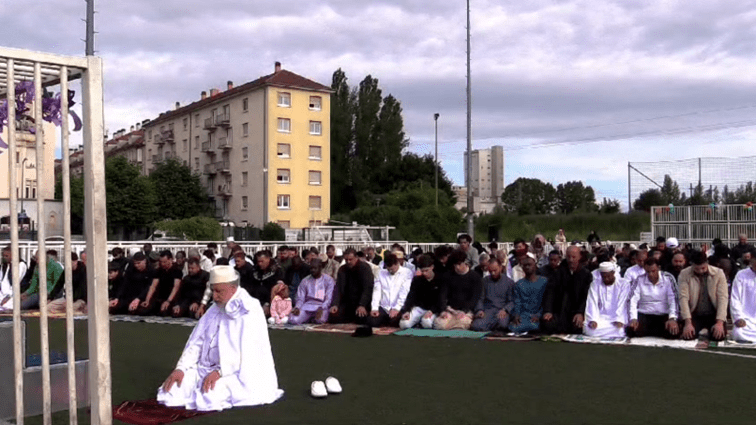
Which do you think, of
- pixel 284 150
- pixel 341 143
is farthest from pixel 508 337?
pixel 341 143

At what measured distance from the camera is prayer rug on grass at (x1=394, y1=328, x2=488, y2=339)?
11.4 metres

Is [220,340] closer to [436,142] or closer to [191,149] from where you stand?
[436,142]

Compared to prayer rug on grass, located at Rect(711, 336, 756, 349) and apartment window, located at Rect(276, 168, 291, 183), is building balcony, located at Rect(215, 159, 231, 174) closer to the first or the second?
apartment window, located at Rect(276, 168, 291, 183)

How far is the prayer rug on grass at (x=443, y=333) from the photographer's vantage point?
37.5 feet

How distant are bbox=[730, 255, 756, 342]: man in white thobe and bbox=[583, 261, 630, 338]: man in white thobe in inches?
54.1

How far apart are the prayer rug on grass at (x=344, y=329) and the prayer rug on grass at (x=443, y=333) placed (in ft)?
0.78

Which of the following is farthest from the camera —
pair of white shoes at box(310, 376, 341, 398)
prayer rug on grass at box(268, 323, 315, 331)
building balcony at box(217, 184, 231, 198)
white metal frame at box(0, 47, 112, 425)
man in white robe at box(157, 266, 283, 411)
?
building balcony at box(217, 184, 231, 198)

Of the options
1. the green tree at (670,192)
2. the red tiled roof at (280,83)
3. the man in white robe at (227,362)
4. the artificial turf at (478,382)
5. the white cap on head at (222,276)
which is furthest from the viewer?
the red tiled roof at (280,83)

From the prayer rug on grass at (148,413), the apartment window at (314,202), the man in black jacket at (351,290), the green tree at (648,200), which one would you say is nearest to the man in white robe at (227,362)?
the prayer rug on grass at (148,413)

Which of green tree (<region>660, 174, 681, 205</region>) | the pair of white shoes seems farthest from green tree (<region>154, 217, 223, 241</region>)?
the pair of white shoes

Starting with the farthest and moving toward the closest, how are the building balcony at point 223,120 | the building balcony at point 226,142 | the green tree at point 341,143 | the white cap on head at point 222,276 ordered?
the green tree at point 341,143
the building balcony at point 223,120
the building balcony at point 226,142
the white cap on head at point 222,276

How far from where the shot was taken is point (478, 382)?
7.74m

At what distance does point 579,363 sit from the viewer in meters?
8.84

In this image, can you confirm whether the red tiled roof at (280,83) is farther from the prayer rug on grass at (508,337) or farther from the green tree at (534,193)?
the prayer rug on grass at (508,337)
